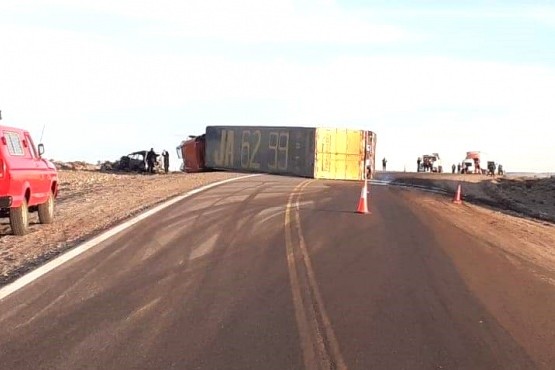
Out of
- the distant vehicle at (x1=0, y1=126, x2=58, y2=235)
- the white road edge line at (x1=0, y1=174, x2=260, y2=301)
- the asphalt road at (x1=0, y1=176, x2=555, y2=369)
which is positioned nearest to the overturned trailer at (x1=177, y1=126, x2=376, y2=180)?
the white road edge line at (x1=0, y1=174, x2=260, y2=301)

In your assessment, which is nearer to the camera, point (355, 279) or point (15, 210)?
point (355, 279)

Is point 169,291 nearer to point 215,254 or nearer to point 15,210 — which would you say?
point 215,254

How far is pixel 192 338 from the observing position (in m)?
7.61

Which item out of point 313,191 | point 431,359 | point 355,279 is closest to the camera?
point 431,359

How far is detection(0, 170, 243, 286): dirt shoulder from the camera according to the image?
38.6 ft

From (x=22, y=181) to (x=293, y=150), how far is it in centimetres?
3146

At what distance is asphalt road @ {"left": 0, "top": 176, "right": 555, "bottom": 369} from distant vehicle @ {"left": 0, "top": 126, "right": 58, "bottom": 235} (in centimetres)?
198

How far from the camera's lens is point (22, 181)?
47.7 feet

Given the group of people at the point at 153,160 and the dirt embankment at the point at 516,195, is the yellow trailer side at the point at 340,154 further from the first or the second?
the group of people at the point at 153,160

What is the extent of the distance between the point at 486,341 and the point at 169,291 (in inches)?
144

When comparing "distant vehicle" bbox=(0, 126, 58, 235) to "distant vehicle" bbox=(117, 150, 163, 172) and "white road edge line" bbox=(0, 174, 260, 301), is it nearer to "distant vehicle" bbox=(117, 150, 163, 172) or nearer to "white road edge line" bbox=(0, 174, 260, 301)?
"white road edge line" bbox=(0, 174, 260, 301)

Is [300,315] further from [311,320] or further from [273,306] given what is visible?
[273,306]

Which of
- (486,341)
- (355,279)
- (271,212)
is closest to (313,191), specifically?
(271,212)

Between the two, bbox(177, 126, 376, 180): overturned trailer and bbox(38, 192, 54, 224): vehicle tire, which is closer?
bbox(38, 192, 54, 224): vehicle tire
